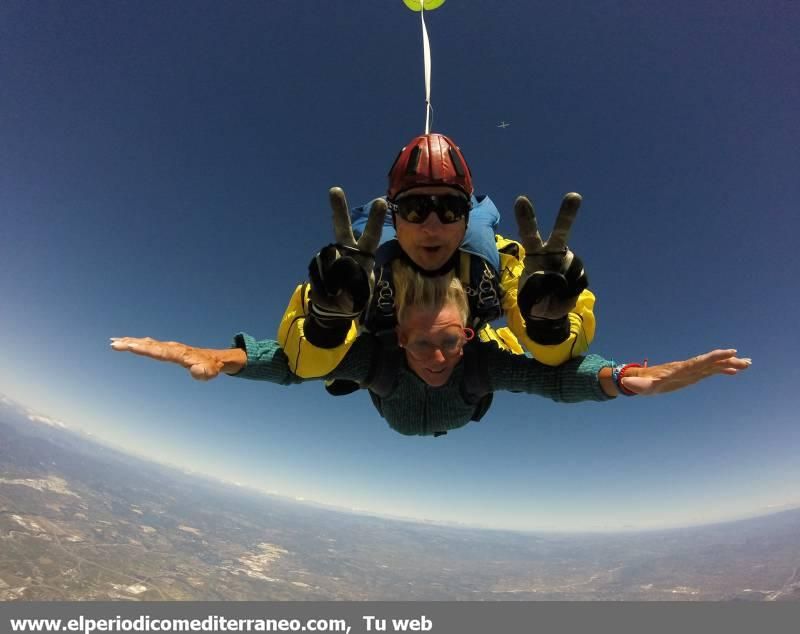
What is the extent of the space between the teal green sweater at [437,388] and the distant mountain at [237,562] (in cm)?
8111

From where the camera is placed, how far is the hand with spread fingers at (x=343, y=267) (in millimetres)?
1729

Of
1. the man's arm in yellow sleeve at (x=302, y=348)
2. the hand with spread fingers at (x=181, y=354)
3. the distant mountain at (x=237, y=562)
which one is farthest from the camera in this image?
the distant mountain at (x=237, y=562)

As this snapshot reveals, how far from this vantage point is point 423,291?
232cm

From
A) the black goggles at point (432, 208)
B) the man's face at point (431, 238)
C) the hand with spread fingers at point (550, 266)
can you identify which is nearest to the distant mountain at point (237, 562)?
the man's face at point (431, 238)

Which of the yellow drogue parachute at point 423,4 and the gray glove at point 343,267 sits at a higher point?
the yellow drogue parachute at point 423,4

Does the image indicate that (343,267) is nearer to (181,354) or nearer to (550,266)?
(181,354)

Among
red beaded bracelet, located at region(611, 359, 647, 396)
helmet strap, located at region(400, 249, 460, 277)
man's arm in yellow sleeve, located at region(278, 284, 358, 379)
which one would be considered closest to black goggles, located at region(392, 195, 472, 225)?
helmet strap, located at region(400, 249, 460, 277)

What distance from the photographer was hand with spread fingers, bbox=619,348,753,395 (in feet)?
5.37

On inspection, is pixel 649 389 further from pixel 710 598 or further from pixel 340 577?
pixel 710 598

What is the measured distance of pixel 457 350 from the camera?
96.3 inches

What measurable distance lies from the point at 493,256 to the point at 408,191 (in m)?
0.70

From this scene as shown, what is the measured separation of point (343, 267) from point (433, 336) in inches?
33.4

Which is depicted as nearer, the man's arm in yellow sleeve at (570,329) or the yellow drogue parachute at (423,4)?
the man's arm in yellow sleeve at (570,329)

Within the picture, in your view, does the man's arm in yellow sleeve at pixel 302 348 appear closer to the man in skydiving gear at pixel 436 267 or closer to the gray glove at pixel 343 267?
the man in skydiving gear at pixel 436 267
